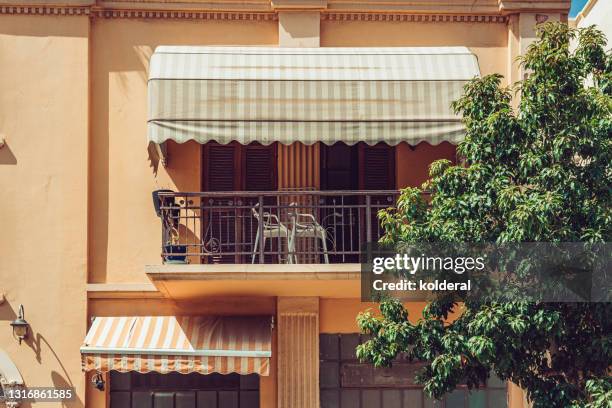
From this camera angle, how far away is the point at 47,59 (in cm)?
1378

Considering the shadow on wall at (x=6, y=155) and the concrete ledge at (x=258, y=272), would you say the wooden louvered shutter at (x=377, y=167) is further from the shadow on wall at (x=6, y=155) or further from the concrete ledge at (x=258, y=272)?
the shadow on wall at (x=6, y=155)

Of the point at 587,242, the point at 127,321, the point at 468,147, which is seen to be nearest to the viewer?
the point at 587,242

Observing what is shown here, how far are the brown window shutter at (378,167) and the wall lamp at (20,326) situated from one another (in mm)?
4802

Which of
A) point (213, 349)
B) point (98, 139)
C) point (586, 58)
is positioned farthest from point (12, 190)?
point (586, 58)

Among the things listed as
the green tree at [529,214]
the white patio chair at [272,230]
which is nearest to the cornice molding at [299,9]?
the white patio chair at [272,230]

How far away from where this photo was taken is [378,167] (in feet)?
46.7

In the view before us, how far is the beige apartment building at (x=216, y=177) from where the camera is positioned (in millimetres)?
12773

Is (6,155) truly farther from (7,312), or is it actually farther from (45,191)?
(7,312)

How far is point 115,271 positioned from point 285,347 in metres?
2.46

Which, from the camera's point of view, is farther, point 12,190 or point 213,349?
point 12,190

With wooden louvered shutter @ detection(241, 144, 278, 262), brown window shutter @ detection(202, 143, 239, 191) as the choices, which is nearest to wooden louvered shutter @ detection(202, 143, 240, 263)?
brown window shutter @ detection(202, 143, 239, 191)

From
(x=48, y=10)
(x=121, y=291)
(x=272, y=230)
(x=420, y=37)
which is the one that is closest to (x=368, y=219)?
(x=272, y=230)

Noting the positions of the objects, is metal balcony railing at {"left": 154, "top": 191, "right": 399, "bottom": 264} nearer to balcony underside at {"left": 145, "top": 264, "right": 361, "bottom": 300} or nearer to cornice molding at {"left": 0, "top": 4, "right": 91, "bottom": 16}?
balcony underside at {"left": 145, "top": 264, "right": 361, "bottom": 300}

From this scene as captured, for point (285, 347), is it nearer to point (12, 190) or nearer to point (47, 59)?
point (12, 190)
